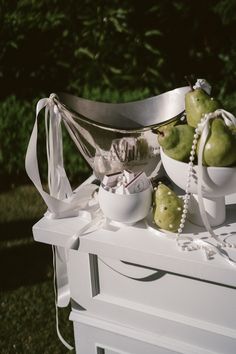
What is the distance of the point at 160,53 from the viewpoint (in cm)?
325

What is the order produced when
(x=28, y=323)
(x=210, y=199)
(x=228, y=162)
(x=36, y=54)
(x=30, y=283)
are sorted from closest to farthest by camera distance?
1. (x=228, y=162)
2. (x=210, y=199)
3. (x=28, y=323)
4. (x=30, y=283)
5. (x=36, y=54)

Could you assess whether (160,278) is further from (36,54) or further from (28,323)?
(36,54)

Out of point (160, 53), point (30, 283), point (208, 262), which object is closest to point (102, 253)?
point (208, 262)

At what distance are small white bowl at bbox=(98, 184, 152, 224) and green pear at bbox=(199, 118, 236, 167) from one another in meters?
0.18

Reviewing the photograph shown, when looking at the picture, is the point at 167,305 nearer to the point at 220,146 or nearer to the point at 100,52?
Answer: the point at 220,146

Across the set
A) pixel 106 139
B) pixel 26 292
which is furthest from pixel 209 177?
pixel 26 292

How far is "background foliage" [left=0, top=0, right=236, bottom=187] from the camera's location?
3160mm

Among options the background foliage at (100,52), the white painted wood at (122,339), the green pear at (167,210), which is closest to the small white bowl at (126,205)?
the green pear at (167,210)

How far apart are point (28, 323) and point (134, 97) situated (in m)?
1.54

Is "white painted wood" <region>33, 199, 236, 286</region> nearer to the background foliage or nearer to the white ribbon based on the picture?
the white ribbon

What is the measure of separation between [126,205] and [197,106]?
0.29 m

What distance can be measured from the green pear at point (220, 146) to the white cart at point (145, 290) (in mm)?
Result: 203

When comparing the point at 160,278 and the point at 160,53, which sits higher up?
the point at 160,53

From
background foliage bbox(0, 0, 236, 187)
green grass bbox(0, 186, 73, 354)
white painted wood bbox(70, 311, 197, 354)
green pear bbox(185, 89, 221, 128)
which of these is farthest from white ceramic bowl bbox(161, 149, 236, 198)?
background foliage bbox(0, 0, 236, 187)
